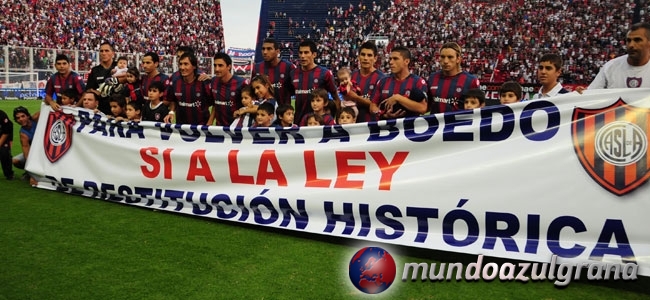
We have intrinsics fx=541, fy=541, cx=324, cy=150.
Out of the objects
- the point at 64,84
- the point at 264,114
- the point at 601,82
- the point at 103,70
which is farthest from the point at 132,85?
the point at 601,82

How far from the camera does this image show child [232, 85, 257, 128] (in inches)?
221

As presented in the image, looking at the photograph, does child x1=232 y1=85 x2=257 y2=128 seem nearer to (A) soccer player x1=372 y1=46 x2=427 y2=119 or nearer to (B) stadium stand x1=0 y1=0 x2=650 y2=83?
(A) soccer player x1=372 y1=46 x2=427 y2=119

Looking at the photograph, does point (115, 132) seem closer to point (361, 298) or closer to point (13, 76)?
point (361, 298)

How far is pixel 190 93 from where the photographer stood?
6461 millimetres

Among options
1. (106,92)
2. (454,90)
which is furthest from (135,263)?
(106,92)

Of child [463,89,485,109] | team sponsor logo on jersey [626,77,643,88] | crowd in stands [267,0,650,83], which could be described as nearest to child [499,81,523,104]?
child [463,89,485,109]

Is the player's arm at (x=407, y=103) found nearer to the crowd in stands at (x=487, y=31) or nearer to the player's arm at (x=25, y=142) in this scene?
the player's arm at (x=25, y=142)

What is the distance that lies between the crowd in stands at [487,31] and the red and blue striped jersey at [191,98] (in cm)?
2184

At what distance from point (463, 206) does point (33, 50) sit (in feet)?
78.5

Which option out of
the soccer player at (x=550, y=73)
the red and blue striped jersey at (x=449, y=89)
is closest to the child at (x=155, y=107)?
the red and blue striped jersey at (x=449, y=89)

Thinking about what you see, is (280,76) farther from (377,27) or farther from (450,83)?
(377,27)

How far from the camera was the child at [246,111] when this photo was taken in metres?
5.60

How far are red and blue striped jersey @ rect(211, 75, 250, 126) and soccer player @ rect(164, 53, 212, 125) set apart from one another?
151 mm

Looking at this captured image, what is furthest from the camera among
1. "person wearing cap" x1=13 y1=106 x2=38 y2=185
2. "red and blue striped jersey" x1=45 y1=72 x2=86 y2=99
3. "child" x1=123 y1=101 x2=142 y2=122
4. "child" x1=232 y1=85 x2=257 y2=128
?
"red and blue striped jersey" x1=45 y1=72 x2=86 y2=99
